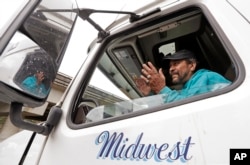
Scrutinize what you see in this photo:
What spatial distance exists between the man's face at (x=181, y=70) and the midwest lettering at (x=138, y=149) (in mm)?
597

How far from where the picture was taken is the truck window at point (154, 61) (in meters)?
1.19

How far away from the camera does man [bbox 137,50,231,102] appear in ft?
3.83

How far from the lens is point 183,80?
155 centimetres

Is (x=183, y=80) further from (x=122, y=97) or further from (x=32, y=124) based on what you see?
(x=32, y=124)

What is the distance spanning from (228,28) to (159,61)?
98cm

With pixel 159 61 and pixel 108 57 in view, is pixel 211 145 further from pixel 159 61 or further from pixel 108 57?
pixel 159 61

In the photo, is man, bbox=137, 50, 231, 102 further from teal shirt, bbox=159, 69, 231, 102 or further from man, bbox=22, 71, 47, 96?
man, bbox=22, 71, 47, 96

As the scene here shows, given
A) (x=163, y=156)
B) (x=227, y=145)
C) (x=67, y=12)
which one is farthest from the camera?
(x=67, y=12)

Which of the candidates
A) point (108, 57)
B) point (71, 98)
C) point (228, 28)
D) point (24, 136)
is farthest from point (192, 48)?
point (24, 136)

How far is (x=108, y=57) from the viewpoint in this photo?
5.93ft

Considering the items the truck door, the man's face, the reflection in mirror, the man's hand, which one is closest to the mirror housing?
the reflection in mirror

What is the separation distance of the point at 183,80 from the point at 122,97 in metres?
0.38

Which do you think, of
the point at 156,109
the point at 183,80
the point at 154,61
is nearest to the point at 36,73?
the point at 156,109

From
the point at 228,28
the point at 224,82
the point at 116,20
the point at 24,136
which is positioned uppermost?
the point at 116,20
